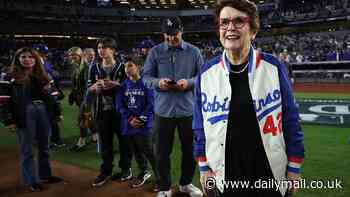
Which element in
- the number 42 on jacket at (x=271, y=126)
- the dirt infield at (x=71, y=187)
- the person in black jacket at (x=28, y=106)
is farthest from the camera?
the person in black jacket at (x=28, y=106)

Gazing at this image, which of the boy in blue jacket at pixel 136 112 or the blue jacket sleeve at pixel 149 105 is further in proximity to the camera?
the blue jacket sleeve at pixel 149 105

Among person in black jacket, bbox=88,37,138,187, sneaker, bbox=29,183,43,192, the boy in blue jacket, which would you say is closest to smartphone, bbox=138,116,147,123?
the boy in blue jacket

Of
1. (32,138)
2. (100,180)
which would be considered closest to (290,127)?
(100,180)

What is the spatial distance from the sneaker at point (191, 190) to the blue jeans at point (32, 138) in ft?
7.48

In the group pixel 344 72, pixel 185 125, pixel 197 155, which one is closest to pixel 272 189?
pixel 197 155

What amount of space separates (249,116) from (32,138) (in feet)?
13.5

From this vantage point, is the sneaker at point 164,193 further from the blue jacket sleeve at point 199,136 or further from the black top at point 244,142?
the black top at point 244,142

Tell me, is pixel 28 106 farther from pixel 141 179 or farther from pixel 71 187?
pixel 141 179

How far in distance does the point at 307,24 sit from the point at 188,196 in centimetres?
4239

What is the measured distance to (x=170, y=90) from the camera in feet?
14.6

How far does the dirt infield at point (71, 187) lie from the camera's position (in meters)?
5.24

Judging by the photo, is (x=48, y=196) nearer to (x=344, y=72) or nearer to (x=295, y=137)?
(x=295, y=137)

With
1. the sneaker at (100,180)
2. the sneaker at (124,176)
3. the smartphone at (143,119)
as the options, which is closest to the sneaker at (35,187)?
the sneaker at (100,180)

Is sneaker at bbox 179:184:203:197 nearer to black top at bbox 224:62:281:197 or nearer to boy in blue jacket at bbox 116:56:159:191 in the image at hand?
boy in blue jacket at bbox 116:56:159:191
